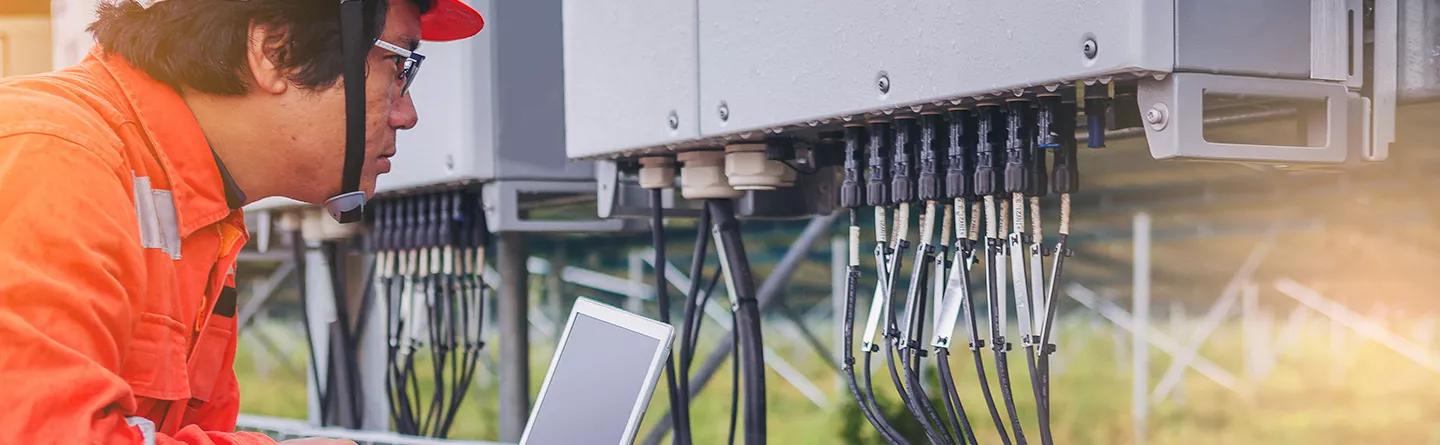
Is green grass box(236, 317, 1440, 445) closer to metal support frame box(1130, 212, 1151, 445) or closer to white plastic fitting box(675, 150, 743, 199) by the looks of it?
metal support frame box(1130, 212, 1151, 445)

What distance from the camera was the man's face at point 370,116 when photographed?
1.08 metres

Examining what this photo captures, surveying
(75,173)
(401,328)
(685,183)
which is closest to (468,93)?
(685,183)

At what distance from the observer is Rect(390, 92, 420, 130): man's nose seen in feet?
3.81

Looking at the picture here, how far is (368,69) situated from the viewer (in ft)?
3.69

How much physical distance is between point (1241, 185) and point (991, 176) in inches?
57.8

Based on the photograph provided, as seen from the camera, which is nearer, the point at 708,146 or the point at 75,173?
the point at 75,173

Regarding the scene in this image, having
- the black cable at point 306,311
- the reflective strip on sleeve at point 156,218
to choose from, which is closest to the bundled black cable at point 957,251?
the reflective strip on sleeve at point 156,218

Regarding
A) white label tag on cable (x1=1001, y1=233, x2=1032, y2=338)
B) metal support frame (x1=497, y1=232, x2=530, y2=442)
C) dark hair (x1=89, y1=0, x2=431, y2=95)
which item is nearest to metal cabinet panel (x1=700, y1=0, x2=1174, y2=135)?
white label tag on cable (x1=1001, y1=233, x2=1032, y2=338)

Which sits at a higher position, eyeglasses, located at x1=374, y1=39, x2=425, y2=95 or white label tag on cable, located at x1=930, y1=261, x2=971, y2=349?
eyeglasses, located at x1=374, y1=39, x2=425, y2=95

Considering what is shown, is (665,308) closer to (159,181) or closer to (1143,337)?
(159,181)

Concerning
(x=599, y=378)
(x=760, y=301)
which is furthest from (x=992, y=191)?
(x=760, y=301)

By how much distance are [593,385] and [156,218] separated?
1.29 ft

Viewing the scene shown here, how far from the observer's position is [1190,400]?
2672 mm

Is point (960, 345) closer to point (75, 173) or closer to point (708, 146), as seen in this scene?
point (708, 146)
